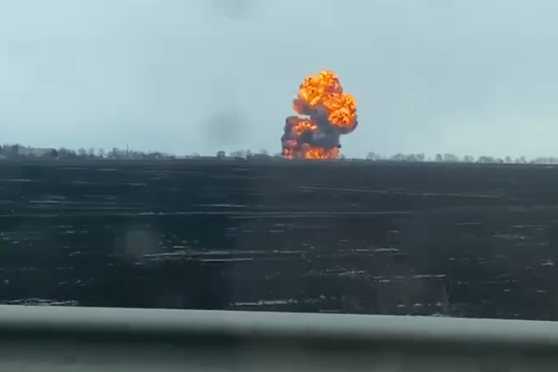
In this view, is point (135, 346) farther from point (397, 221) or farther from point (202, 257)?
point (397, 221)

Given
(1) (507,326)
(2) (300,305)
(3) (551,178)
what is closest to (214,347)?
(1) (507,326)

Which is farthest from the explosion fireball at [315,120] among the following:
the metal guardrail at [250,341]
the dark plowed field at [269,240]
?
the metal guardrail at [250,341]

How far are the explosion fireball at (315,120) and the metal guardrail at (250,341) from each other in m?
4.11

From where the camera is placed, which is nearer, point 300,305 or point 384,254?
point 300,305

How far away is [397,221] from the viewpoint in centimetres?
928

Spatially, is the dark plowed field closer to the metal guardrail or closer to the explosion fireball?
the explosion fireball

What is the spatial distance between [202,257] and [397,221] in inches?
132

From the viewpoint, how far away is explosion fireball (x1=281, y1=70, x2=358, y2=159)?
19.2ft

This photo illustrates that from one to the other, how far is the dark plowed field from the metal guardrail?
2.22 metres

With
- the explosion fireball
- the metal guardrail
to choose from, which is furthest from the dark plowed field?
the metal guardrail

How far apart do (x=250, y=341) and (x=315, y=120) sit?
15.6 feet

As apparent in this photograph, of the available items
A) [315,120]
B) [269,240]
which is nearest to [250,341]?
[315,120]

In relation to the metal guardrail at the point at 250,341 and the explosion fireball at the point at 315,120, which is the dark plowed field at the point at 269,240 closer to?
the explosion fireball at the point at 315,120

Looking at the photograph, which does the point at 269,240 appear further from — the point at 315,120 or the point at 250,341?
the point at 250,341
